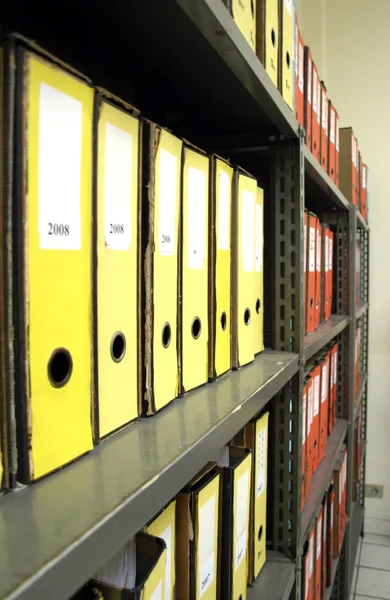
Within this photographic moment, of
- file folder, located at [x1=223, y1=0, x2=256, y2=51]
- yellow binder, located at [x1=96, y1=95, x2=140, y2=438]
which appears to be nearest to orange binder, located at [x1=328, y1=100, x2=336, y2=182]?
file folder, located at [x1=223, y1=0, x2=256, y2=51]

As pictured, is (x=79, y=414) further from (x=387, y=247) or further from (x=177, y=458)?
(x=387, y=247)

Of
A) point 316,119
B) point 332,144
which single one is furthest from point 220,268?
point 332,144

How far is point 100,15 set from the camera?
27.6 inches

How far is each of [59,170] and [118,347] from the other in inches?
7.9

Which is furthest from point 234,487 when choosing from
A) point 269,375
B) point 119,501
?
point 119,501

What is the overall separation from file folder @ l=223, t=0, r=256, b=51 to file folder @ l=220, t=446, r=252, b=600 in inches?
25.5

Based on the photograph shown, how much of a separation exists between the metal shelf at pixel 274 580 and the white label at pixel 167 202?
0.69 meters

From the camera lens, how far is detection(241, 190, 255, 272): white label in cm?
95

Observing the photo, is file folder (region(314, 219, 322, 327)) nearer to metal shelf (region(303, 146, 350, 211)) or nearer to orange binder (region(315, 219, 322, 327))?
orange binder (region(315, 219, 322, 327))

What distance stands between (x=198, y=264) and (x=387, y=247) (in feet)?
8.07

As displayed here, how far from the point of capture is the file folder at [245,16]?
78 centimetres

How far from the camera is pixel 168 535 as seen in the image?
666 mm

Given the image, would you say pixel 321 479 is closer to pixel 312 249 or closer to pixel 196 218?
pixel 312 249

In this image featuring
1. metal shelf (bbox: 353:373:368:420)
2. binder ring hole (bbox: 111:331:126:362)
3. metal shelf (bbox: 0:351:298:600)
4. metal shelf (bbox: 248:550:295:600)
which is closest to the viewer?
metal shelf (bbox: 0:351:298:600)
